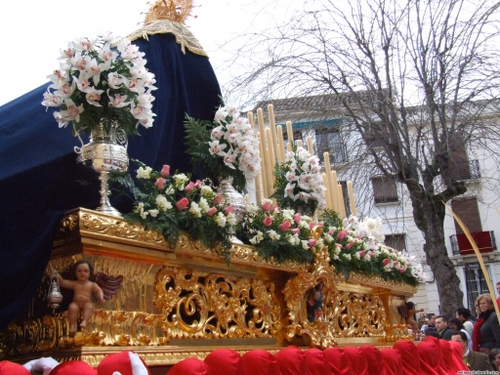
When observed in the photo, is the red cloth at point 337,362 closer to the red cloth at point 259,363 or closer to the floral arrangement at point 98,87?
the red cloth at point 259,363

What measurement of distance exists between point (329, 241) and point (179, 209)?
1.60 metres

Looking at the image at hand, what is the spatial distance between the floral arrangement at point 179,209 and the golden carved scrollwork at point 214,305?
21 centimetres

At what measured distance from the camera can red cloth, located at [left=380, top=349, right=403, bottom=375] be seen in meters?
3.94

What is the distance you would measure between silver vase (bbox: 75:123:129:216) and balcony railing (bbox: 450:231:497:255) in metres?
22.0

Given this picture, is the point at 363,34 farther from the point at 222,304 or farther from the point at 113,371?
the point at 113,371

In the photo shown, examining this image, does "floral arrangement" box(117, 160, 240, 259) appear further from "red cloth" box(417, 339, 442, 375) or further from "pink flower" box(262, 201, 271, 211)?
"red cloth" box(417, 339, 442, 375)

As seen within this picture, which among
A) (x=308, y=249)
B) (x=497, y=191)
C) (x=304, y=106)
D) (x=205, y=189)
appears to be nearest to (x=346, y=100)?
(x=304, y=106)

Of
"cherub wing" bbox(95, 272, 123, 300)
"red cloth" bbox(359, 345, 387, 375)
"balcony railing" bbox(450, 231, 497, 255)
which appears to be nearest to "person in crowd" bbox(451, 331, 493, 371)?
"red cloth" bbox(359, 345, 387, 375)

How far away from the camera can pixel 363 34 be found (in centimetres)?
871

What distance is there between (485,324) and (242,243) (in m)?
4.33

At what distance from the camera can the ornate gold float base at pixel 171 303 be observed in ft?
9.04

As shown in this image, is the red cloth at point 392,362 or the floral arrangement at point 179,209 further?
the red cloth at point 392,362

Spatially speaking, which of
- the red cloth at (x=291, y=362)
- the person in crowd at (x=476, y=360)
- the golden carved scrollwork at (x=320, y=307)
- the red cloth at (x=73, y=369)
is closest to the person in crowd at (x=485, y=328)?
the person in crowd at (x=476, y=360)

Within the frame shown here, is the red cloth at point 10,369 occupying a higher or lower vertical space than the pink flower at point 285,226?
lower
